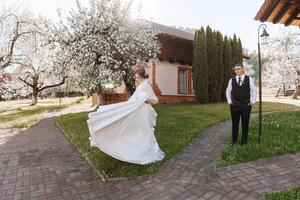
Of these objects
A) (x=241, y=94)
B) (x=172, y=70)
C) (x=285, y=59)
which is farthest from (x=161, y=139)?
(x=285, y=59)

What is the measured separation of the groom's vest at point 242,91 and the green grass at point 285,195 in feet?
9.51

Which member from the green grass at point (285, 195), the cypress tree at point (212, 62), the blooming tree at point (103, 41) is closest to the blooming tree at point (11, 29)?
the blooming tree at point (103, 41)

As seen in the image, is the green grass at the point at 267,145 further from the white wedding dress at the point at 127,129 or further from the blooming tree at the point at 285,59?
the blooming tree at the point at 285,59

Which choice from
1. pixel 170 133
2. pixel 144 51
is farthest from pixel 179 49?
pixel 170 133

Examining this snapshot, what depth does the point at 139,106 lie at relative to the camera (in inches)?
244

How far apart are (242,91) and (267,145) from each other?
1471 mm

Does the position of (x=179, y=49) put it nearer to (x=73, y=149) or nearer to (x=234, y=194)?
(x=73, y=149)

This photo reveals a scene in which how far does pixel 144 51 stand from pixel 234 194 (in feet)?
34.3

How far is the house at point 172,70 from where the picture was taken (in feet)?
63.3

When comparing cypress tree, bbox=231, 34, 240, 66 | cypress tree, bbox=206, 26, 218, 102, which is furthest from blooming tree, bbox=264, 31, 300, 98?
cypress tree, bbox=206, 26, 218, 102

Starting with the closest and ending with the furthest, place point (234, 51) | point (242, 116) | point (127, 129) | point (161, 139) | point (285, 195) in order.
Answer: point (285, 195) → point (127, 129) → point (242, 116) → point (161, 139) → point (234, 51)

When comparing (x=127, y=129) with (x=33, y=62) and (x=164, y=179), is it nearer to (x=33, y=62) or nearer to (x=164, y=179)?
(x=164, y=179)

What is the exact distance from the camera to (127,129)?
6.14 meters

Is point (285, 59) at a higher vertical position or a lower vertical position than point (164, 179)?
higher
